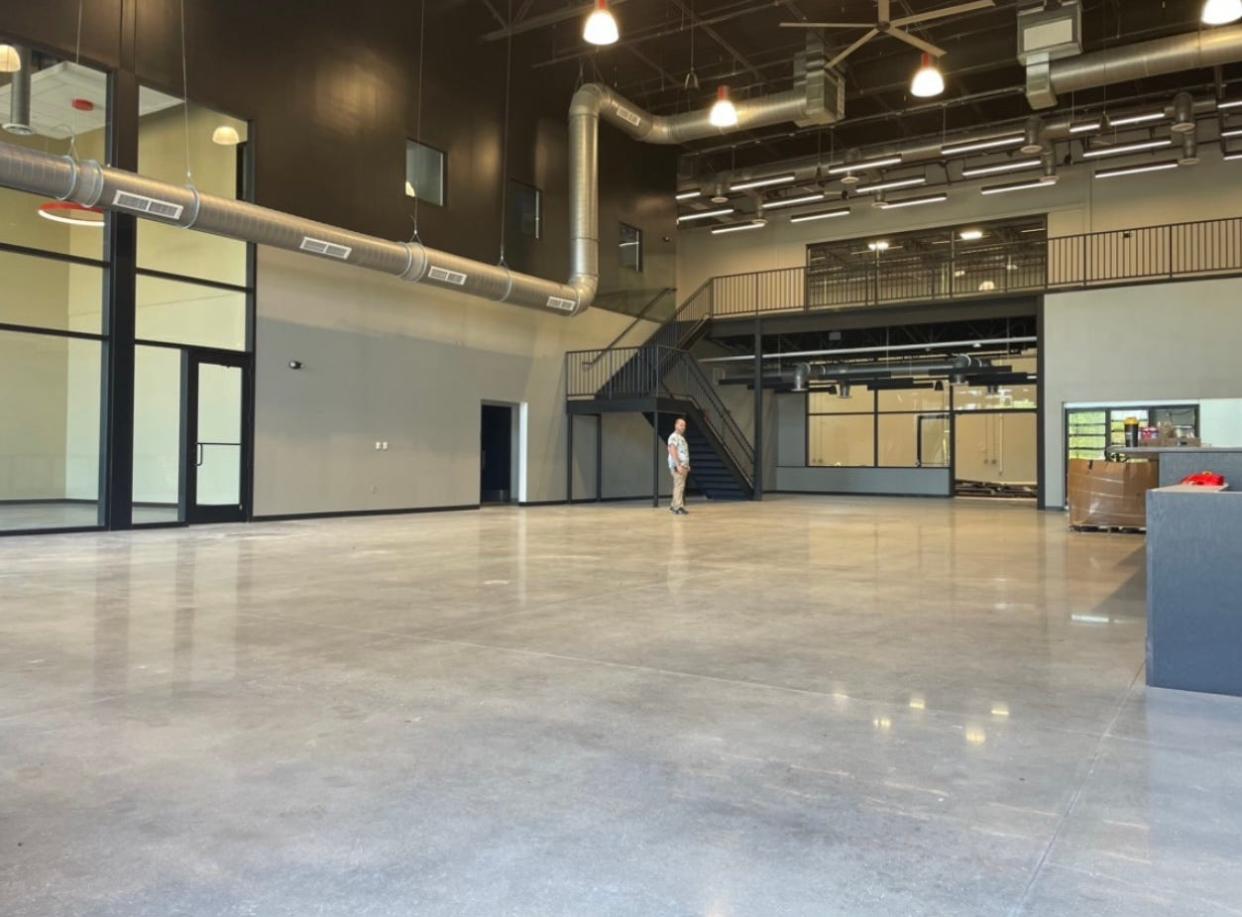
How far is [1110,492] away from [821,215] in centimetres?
1235

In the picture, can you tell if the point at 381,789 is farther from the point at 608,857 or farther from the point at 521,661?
the point at 521,661

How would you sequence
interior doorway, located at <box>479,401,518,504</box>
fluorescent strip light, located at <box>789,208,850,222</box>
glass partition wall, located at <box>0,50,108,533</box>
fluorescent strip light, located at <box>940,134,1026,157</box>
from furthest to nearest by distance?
1. fluorescent strip light, located at <box>789,208,850,222</box>
2. interior doorway, located at <box>479,401,518,504</box>
3. fluorescent strip light, located at <box>940,134,1026,157</box>
4. glass partition wall, located at <box>0,50,108,533</box>

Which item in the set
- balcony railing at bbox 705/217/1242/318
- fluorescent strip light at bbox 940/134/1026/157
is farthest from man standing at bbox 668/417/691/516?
fluorescent strip light at bbox 940/134/1026/157

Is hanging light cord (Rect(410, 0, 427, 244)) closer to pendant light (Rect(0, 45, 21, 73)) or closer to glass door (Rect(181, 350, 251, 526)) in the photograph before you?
glass door (Rect(181, 350, 251, 526))

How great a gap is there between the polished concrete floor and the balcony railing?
48.3 ft

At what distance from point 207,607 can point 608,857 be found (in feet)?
14.8

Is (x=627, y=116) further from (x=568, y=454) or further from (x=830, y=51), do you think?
(x=568, y=454)

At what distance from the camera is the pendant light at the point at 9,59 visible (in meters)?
10.2

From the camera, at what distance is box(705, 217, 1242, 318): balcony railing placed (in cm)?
1792

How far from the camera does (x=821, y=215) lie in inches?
895

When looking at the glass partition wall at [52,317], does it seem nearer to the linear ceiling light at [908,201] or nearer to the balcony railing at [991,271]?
the balcony railing at [991,271]

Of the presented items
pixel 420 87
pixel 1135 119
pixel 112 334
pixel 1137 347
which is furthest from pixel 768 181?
pixel 112 334

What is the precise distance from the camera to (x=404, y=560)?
8.45 meters

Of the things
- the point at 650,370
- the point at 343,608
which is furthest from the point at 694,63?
the point at 343,608
